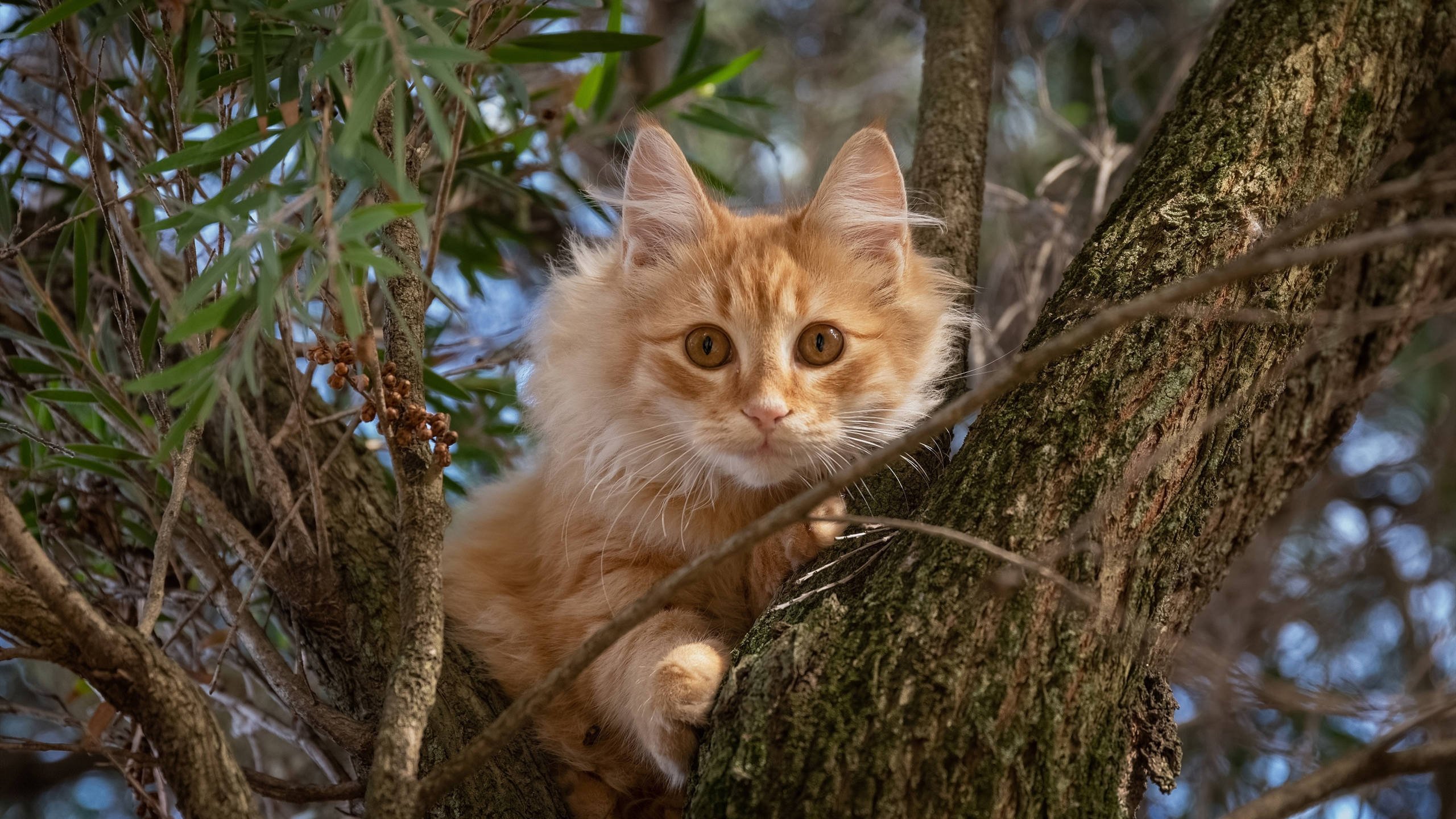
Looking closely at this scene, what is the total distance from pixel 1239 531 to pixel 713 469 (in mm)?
934

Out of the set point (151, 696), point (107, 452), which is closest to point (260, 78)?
point (107, 452)

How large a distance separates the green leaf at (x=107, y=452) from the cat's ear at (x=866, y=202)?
129 cm

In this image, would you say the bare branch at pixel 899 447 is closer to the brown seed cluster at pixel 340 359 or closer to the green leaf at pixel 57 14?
the brown seed cluster at pixel 340 359

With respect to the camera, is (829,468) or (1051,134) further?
(1051,134)

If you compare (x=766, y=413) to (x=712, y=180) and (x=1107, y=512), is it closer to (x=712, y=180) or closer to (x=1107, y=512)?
(x=1107, y=512)

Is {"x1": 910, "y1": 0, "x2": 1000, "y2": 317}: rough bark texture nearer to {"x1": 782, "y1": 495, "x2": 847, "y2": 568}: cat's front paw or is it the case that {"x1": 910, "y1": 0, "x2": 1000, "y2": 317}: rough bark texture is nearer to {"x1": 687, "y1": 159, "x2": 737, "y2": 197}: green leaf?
{"x1": 687, "y1": 159, "x2": 737, "y2": 197}: green leaf

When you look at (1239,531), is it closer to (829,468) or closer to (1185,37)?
(829,468)

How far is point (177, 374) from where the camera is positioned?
1.15 metres

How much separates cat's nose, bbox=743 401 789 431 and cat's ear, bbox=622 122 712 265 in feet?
1.60

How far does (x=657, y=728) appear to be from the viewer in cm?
151

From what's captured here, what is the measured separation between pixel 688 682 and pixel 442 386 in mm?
1066

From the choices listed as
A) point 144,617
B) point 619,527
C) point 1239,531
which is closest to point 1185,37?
point 1239,531

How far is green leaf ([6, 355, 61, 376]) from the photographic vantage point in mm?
1991

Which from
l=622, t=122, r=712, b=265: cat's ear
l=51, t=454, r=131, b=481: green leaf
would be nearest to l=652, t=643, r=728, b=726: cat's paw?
l=622, t=122, r=712, b=265: cat's ear
